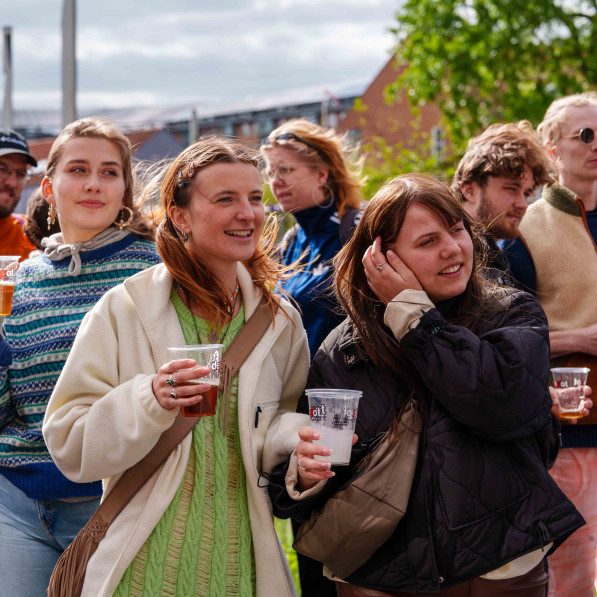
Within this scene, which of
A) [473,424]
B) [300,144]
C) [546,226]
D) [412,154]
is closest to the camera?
[473,424]

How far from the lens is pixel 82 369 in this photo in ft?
8.36

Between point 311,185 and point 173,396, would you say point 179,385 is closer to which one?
point 173,396

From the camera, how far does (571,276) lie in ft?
12.1

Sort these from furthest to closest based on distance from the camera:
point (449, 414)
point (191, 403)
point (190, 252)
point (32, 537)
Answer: point (32, 537) < point (190, 252) < point (449, 414) < point (191, 403)

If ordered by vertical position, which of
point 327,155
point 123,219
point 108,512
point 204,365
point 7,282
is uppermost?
point 327,155

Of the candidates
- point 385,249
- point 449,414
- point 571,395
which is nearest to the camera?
point 449,414

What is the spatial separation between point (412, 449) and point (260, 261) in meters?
0.99

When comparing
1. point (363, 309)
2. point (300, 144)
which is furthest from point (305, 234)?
point (363, 309)

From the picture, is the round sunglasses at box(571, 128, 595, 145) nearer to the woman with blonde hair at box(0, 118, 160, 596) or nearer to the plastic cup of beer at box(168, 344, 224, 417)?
the woman with blonde hair at box(0, 118, 160, 596)

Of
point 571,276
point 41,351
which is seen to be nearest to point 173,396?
point 41,351

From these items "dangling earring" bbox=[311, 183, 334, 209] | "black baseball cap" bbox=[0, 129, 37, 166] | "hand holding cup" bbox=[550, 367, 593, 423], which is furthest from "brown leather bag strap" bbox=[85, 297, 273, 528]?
"black baseball cap" bbox=[0, 129, 37, 166]

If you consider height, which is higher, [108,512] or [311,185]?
[311,185]

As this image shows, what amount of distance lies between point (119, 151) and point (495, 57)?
67.0 feet

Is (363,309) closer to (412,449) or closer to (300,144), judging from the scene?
(412,449)
